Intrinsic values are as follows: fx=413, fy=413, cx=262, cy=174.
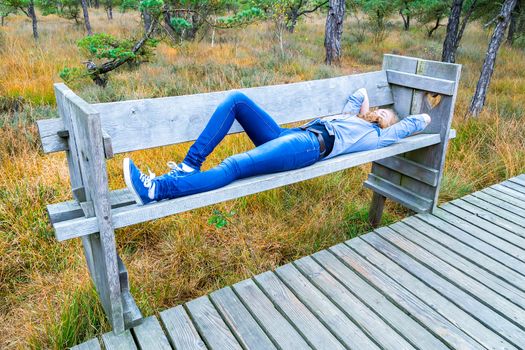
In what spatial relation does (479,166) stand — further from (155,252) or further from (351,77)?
(155,252)

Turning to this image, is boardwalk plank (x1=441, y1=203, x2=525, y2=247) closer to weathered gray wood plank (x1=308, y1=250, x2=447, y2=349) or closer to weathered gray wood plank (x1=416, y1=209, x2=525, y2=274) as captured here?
weathered gray wood plank (x1=416, y1=209, x2=525, y2=274)

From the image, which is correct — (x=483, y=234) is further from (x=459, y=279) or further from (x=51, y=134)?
Answer: (x=51, y=134)

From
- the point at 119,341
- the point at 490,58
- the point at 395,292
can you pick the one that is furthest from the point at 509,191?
the point at 119,341

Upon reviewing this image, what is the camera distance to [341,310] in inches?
88.9

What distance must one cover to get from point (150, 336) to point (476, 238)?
2342mm

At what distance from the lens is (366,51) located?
40.8 ft

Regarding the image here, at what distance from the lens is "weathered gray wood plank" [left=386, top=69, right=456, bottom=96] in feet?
9.93

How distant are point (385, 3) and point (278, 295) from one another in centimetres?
1443

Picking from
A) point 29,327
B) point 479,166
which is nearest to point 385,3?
point 479,166

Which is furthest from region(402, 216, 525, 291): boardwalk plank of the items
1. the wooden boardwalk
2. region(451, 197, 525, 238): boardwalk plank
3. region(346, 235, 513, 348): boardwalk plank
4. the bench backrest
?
the bench backrest

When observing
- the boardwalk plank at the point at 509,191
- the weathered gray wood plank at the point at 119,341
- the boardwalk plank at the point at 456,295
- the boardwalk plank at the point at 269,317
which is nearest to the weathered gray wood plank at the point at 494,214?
the boardwalk plank at the point at 509,191

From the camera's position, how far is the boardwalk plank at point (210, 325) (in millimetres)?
2029

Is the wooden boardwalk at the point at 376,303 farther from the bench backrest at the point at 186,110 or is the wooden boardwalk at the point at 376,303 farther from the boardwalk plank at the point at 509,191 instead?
the bench backrest at the point at 186,110

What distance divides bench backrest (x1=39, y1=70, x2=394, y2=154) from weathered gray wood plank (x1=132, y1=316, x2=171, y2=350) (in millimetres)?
937
